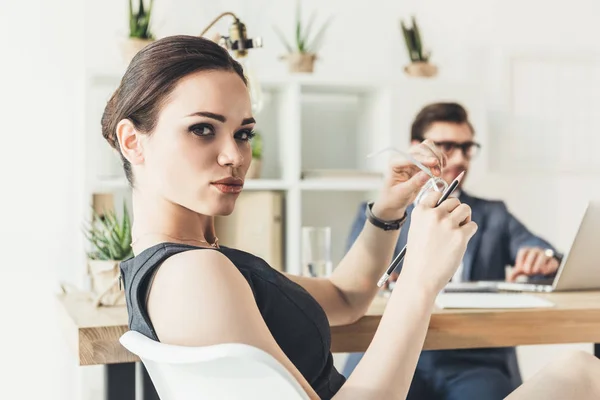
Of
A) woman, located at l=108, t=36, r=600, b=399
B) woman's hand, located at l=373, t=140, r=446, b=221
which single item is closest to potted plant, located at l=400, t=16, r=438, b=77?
woman's hand, located at l=373, t=140, r=446, b=221

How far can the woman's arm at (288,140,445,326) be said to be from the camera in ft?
5.25

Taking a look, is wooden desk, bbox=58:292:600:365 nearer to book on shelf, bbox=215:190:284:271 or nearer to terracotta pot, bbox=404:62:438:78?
book on shelf, bbox=215:190:284:271

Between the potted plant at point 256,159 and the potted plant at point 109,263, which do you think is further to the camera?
the potted plant at point 256,159

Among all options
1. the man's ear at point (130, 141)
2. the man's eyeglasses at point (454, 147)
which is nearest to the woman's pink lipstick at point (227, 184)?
the man's ear at point (130, 141)

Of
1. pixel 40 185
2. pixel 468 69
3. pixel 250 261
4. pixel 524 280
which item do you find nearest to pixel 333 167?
pixel 468 69

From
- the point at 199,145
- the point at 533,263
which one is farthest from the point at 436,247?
the point at 533,263

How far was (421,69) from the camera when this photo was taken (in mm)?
3479

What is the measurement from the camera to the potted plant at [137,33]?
3059 millimetres

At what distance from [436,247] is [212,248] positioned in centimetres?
34

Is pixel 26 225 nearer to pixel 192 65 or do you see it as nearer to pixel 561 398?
pixel 192 65

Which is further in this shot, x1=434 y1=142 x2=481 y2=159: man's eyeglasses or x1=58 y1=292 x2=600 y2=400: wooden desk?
x1=434 y1=142 x2=481 y2=159: man's eyeglasses

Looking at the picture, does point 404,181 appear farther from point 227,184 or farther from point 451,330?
point 227,184

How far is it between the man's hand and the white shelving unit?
3.83 feet

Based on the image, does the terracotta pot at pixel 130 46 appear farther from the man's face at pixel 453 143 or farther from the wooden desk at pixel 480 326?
the wooden desk at pixel 480 326
